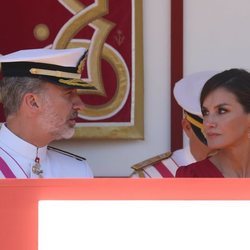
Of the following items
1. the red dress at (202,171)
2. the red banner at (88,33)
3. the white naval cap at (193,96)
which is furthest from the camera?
the red banner at (88,33)

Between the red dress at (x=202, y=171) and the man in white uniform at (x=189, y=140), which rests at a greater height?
the man in white uniform at (x=189, y=140)

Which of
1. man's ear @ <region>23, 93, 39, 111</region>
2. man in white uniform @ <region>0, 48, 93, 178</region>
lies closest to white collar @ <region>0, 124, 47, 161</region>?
man in white uniform @ <region>0, 48, 93, 178</region>

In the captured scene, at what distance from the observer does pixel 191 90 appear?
3002 mm


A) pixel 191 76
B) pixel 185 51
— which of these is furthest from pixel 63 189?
pixel 185 51

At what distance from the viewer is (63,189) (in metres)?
1.82

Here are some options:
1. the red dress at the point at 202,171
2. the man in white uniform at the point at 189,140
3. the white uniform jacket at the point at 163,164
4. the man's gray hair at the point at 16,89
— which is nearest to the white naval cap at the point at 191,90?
the man in white uniform at the point at 189,140

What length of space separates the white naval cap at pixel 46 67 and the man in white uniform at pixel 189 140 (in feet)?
1.26

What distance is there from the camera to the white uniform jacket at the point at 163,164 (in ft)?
9.86

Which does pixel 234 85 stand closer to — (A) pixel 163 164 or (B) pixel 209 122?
(B) pixel 209 122

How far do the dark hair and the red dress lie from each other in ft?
0.68

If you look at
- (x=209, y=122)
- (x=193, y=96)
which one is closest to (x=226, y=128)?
(x=209, y=122)

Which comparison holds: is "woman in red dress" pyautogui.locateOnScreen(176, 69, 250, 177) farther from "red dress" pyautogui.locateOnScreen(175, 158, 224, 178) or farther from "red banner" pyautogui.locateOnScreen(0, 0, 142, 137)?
"red banner" pyautogui.locateOnScreen(0, 0, 142, 137)

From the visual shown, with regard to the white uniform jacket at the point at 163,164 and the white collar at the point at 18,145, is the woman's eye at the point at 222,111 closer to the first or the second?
the white uniform jacket at the point at 163,164

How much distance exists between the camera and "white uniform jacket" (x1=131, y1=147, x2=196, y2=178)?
301 cm
